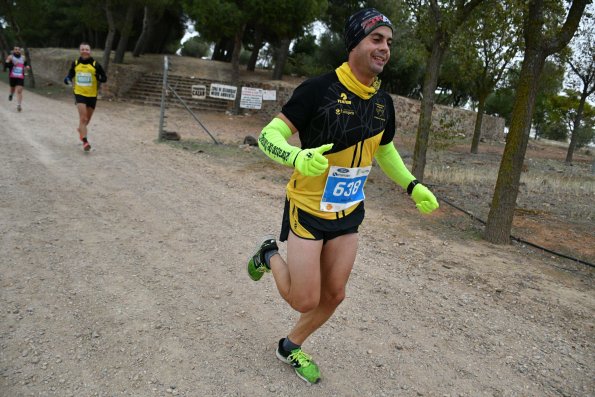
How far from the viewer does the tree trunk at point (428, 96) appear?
923 centimetres

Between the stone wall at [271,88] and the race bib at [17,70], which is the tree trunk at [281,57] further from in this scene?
the race bib at [17,70]

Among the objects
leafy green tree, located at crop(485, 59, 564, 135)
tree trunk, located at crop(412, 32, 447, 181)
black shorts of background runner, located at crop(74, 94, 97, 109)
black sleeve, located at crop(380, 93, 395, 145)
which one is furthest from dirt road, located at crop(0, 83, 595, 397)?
leafy green tree, located at crop(485, 59, 564, 135)

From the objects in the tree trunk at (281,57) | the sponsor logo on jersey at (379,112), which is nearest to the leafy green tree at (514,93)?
the tree trunk at (281,57)

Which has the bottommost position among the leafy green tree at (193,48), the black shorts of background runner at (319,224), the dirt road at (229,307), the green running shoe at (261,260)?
the dirt road at (229,307)

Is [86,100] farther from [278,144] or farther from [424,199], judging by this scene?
[424,199]

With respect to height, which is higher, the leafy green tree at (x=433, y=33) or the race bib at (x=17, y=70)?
the leafy green tree at (x=433, y=33)

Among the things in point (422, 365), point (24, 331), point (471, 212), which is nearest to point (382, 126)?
point (422, 365)

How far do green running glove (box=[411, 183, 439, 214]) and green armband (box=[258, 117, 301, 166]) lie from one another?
3.33ft

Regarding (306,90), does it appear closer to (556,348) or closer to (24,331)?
(24,331)

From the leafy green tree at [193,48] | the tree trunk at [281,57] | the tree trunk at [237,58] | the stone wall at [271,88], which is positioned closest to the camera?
the tree trunk at [237,58]

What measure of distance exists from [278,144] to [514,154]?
17.6 ft

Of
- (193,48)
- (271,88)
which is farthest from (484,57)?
(193,48)

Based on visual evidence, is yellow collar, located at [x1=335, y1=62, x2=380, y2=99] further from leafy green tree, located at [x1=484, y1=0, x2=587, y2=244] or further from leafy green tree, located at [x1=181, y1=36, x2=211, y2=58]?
leafy green tree, located at [x1=181, y1=36, x2=211, y2=58]

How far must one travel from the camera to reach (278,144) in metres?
2.46
